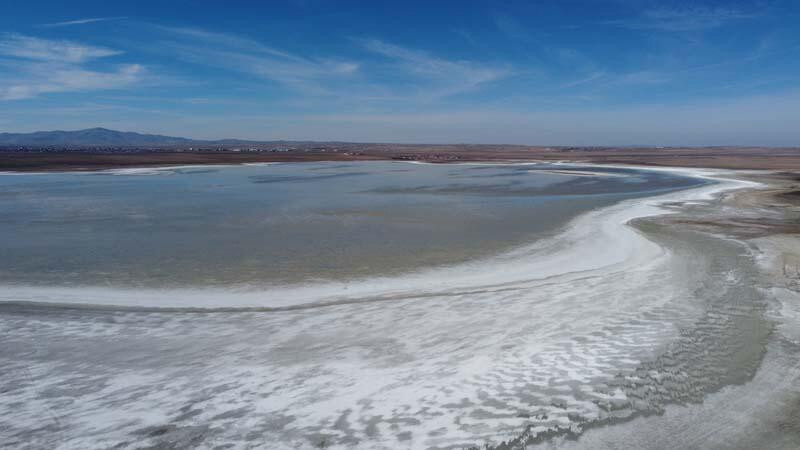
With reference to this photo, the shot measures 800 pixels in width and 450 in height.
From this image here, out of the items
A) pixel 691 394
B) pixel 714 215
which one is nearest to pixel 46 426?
pixel 691 394

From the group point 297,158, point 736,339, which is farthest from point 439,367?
point 297,158

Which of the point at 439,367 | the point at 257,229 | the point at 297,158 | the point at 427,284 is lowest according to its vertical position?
the point at 439,367

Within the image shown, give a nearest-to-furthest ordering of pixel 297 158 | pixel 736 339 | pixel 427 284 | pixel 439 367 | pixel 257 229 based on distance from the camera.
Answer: pixel 439 367
pixel 736 339
pixel 427 284
pixel 257 229
pixel 297 158

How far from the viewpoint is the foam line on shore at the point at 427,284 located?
9.10 metres

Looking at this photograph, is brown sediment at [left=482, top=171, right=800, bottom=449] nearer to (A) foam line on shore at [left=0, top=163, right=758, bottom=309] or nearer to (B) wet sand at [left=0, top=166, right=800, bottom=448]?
(B) wet sand at [left=0, top=166, right=800, bottom=448]

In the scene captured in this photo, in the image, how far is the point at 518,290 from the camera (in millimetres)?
9766

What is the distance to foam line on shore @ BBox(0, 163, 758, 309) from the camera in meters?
9.10

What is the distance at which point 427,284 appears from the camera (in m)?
10.2

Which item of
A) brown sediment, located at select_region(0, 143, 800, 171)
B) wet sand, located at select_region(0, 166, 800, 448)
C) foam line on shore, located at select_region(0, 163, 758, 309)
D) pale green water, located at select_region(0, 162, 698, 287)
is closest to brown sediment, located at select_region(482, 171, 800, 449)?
wet sand, located at select_region(0, 166, 800, 448)

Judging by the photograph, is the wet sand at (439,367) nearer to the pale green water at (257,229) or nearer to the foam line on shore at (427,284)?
the foam line on shore at (427,284)

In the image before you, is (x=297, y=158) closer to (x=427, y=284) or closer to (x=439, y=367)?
(x=427, y=284)

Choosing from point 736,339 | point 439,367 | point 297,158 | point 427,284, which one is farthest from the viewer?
point 297,158

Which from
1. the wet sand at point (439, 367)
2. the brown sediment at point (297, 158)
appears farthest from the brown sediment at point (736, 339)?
the brown sediment at point (297, 158)

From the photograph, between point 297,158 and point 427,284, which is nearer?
point 427,284
